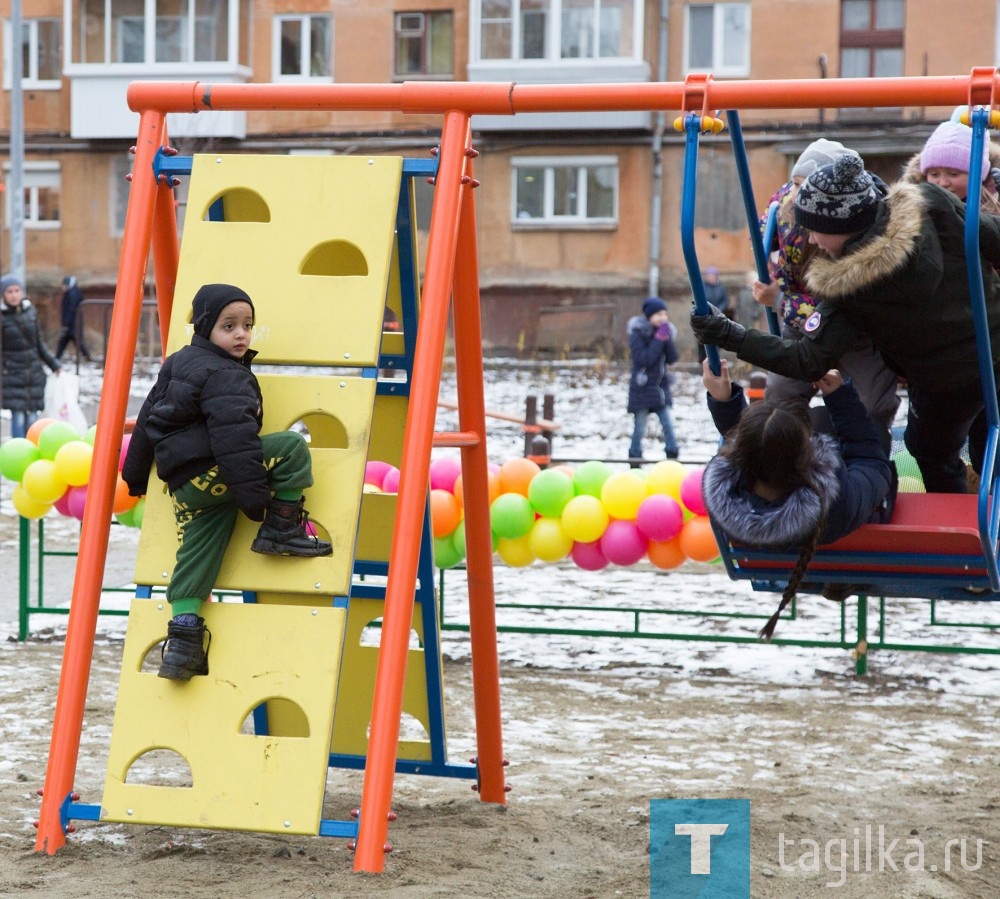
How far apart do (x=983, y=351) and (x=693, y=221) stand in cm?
82

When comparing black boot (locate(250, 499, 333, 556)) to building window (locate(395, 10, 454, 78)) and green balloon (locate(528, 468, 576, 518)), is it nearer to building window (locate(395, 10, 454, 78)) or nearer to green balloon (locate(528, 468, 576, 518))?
green balloon (locate(528, 468, 576, 518))

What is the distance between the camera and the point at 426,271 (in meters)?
4.00

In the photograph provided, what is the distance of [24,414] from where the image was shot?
13.7 m

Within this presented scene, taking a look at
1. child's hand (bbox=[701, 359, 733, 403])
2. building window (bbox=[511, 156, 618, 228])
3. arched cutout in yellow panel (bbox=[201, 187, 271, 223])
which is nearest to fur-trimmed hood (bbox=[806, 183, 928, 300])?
child's hand (bbox=[701, 359, 733, 403])

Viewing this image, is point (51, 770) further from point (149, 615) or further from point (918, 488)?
point (918, 488)

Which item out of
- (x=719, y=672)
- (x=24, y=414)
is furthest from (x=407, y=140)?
(x=719, y=672)

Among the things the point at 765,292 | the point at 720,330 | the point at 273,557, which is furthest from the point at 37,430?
the point at 720,330

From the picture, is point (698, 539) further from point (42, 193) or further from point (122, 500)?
point (42, 193)

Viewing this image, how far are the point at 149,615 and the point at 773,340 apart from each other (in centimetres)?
182

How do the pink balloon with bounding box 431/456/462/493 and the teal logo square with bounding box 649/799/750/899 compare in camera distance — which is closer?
the teal logo square with bounding box 649/799/750/899

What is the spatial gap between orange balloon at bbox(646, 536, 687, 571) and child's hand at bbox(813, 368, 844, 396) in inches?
103

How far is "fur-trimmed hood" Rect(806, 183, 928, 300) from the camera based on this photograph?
378 centimetres

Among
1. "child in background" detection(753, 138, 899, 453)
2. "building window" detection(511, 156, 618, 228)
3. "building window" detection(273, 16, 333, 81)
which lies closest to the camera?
"child in background" detection(753, 138, 899, 453)

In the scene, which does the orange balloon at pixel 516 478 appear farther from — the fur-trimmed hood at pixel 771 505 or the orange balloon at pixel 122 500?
the fur-trimmed hood at pixel 771 505
